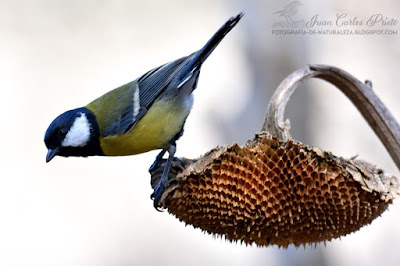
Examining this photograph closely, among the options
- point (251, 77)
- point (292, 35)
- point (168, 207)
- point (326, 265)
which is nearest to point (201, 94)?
point (251, 77)

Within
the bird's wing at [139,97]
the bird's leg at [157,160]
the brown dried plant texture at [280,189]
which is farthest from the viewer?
the bird's wing at [139,97]

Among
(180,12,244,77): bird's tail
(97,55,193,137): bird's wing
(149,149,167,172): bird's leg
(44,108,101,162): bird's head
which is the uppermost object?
(180,12,244,77): bird's tail

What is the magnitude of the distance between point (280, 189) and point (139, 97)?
1158 mm

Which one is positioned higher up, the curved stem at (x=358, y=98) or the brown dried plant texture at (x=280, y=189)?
the curved stem at (x=358, y=98)

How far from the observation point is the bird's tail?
7.71ft

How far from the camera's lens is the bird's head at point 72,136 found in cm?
243

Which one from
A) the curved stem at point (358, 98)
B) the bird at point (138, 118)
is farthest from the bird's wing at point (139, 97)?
the curved stem at point (358, 98)

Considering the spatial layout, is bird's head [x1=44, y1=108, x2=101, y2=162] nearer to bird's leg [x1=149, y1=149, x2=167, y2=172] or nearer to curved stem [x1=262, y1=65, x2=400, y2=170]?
bird's leg [x1=149, y1=149, x2=167, y2=172]

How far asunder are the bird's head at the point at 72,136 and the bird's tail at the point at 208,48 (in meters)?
0.49
